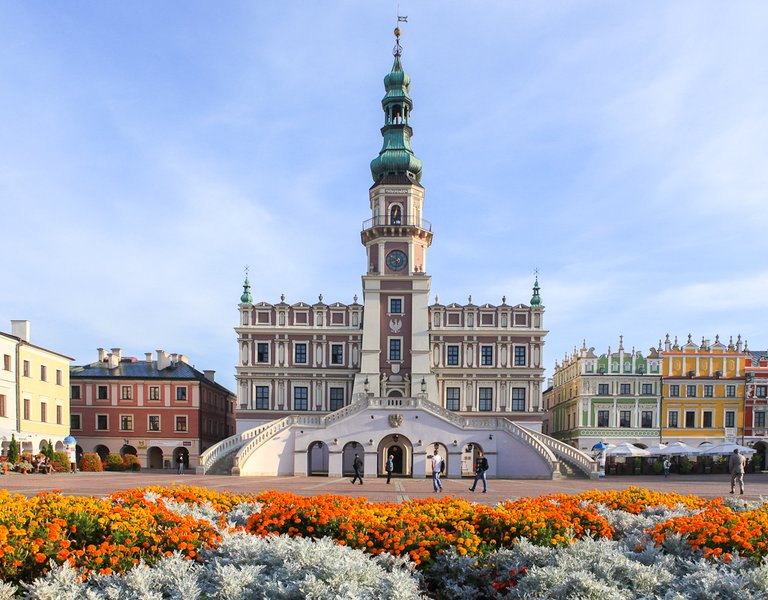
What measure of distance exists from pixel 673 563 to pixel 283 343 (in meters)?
49.3

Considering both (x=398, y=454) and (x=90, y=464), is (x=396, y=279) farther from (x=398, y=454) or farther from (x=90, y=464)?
(x=90, y=464)

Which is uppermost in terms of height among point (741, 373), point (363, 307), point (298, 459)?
point (363, 307)

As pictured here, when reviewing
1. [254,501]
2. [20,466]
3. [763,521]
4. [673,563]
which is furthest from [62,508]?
[20,466]

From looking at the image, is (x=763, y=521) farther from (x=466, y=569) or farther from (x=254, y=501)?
(x=254, y=501)

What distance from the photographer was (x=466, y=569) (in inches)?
394

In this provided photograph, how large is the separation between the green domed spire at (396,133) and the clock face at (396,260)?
21.2 ft

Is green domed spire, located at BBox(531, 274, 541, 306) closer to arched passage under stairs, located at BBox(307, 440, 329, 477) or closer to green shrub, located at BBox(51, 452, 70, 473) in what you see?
arched passage under stairs, located at BBox(307, 440, 329, 477)

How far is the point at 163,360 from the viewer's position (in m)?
64.2

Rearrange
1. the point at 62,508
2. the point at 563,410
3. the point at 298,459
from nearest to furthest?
the point at 62,508, the point at 298,459, the point at 563,410

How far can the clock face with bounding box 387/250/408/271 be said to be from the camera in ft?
187

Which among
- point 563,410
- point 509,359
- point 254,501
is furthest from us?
point 563,410

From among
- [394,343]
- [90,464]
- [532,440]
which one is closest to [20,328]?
[90,464]

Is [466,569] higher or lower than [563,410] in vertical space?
higher

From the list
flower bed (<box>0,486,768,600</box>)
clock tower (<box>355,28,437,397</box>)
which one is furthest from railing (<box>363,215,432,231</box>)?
flower bed (<box>0,486,768,600</box>)
